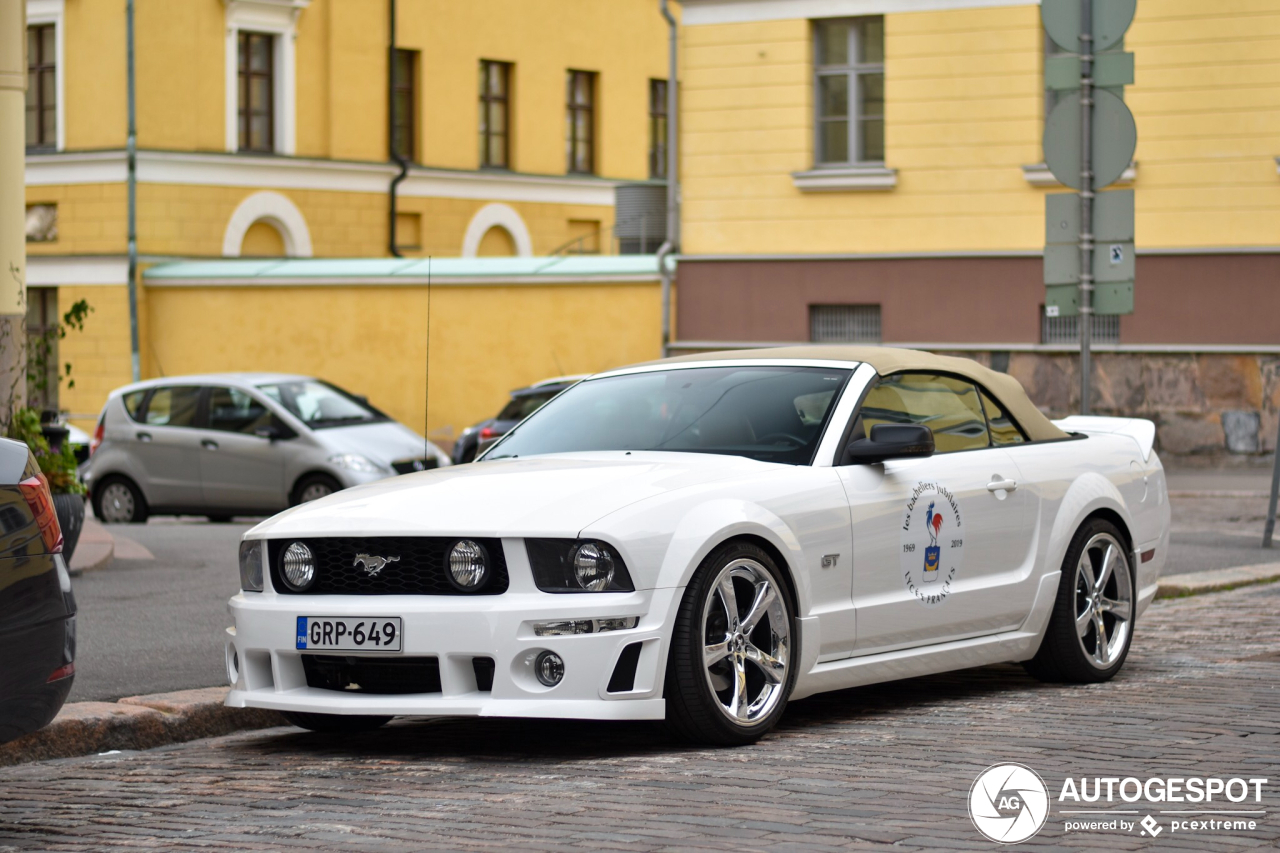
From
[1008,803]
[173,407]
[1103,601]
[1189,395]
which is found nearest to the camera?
[1008,803]

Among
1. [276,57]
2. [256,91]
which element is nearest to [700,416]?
[256,91]

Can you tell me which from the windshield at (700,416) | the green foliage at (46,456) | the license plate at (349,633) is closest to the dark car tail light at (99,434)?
the green foliage at (46,456)

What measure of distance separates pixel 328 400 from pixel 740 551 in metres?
14.3

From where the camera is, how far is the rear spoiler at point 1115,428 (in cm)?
895

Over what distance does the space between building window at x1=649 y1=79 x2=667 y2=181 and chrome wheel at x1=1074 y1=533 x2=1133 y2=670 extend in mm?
34295

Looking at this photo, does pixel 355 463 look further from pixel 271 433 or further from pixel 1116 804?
pixel 1116 804

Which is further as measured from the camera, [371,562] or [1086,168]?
[1086,168]

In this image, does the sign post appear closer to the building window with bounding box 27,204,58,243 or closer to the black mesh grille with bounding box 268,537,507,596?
the black mesh grille with bounding box 268,537,507,596

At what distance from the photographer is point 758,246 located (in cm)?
2689

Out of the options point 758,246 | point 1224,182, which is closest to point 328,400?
point 758,246

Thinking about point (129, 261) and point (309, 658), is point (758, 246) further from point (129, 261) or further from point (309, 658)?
point (309, 658)

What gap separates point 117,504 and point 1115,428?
1399cm

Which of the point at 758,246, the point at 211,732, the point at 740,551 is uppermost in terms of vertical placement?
the point at 758,246

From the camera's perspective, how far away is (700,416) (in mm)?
7531
